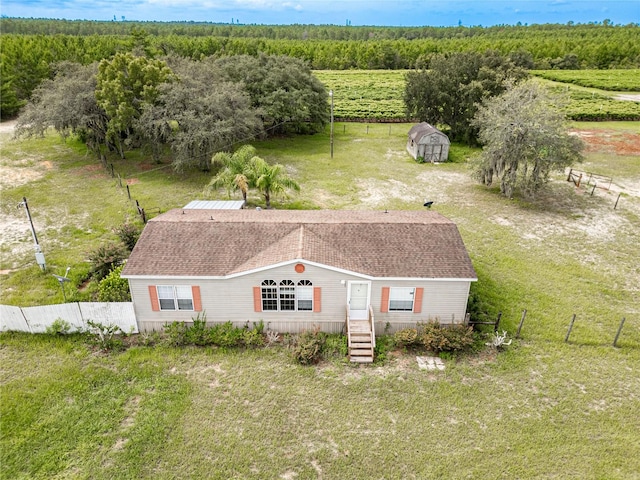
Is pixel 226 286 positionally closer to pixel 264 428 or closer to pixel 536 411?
pixel 264 428

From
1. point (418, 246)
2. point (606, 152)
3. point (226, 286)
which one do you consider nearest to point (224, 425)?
point (226, 286)

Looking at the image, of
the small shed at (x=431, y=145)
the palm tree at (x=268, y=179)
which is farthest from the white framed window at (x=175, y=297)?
the small shed at (x=431, y=145)

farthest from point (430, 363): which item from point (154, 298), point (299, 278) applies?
point (154, 298)

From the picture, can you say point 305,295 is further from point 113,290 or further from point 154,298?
point 113,290

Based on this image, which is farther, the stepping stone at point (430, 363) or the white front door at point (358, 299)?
the white front door at point (358, 299)

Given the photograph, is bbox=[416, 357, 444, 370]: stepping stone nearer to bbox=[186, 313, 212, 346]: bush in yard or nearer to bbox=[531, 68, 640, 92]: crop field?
bbox=[186, 313, 212, 346]: bush in yard

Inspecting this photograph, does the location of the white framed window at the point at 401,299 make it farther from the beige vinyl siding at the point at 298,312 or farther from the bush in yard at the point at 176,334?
the bush in yard at the point at 176,334
